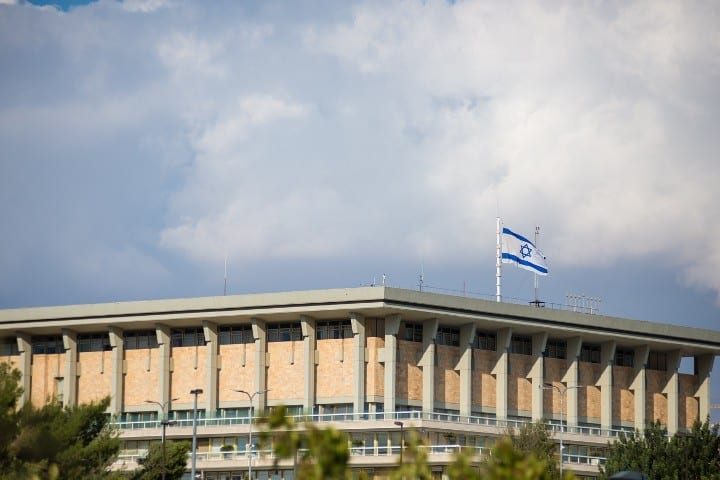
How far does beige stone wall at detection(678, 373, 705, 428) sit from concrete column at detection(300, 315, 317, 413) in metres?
39.0

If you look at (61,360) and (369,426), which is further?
(61,360)

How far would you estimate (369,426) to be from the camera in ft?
372

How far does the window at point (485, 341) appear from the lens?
4877 inches

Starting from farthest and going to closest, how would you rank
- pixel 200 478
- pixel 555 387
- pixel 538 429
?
1. pixel 555 387
2. pixel 200 478
3. pixel 538 429

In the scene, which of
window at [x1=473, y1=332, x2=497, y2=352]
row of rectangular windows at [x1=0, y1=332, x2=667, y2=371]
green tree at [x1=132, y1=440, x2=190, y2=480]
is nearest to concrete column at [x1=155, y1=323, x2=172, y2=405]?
row of rectangular windows at [x1=0, y1=332, x2=667, y2=371]

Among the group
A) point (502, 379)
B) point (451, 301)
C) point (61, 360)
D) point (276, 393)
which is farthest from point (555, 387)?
point (61, 360)

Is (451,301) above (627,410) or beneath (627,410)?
above

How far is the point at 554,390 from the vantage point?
128 m

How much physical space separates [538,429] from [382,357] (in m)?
15.2

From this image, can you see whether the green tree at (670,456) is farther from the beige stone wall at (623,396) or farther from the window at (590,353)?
the beige stone wall at (623,396)

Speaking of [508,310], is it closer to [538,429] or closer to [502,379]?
[502,379]

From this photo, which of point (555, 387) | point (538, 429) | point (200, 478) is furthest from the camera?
point (555, 387)

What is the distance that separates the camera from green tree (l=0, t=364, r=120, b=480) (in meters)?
74.9

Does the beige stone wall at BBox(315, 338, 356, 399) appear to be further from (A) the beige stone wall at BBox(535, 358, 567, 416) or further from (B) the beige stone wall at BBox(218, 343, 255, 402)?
(A) the beige stone wall at BBox(535, 358, 567, 416)
